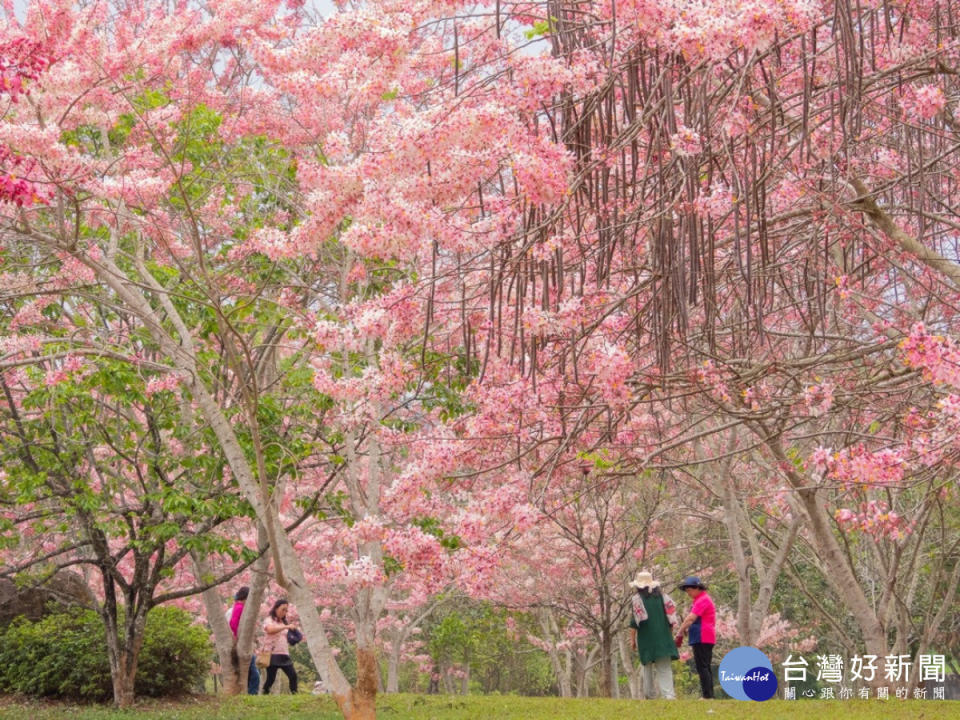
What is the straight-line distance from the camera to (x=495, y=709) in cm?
861

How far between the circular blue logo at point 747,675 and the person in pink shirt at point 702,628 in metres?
0.23

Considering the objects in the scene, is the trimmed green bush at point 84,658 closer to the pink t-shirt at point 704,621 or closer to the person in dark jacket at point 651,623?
the person in dark jacket at point 651,623

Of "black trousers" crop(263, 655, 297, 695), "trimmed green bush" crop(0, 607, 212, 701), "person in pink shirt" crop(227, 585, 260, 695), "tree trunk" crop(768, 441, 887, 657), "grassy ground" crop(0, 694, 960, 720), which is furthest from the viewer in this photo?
"person in pink shirt" crop(227, 585, 260, 695)

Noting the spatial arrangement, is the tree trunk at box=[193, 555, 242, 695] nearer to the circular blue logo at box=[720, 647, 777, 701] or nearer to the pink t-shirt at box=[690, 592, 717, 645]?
the pink t-shirt at box=[690, 592, 717, 645]

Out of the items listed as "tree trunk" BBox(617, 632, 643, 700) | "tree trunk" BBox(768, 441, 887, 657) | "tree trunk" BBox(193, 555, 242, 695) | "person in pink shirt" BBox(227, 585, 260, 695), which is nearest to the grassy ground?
"tree trunk" BBox(768, 441, 887, 657)

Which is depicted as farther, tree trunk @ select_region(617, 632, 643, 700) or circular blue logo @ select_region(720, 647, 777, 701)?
tree trunk @ select_region(617, 632, 643, 700)

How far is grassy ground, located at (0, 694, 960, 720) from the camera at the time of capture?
23.0ft

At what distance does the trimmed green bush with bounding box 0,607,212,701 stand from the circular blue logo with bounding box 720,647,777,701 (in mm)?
5253

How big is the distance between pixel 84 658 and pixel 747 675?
6089 mm

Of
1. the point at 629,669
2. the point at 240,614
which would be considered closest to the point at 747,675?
the point at 240,614

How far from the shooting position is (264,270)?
8.40 metres

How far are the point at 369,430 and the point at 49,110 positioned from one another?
3.13m

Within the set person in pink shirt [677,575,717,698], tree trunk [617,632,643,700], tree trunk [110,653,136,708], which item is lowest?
tree trunk [617,632,643,700]

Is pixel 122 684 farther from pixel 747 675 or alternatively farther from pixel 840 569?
pixel 840 569
